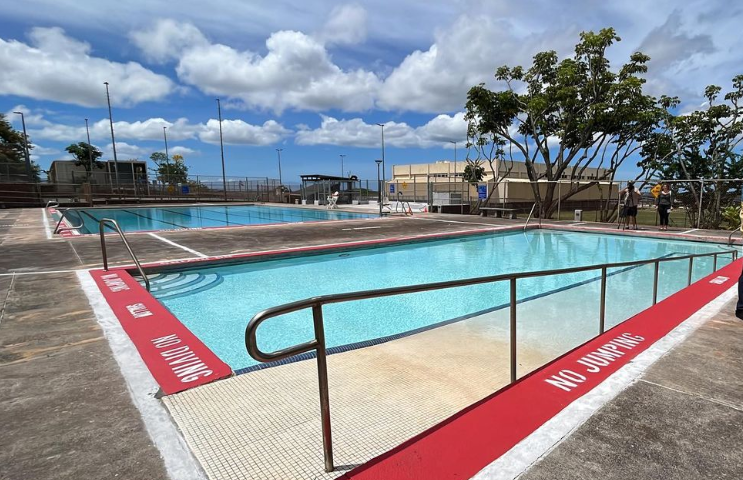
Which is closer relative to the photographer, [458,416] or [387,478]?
[387,478]

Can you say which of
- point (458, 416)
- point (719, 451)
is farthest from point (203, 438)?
point (719, 451)

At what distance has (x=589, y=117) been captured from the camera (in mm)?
21375

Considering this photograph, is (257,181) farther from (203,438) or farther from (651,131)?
(203,438)

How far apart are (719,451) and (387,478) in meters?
1.81

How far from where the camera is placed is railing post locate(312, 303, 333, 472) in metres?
1.92

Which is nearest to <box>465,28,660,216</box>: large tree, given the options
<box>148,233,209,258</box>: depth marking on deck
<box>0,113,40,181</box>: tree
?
<box>148,233,209,258</box>: depth marking on deck

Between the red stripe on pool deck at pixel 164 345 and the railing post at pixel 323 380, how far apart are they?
143 centimetres

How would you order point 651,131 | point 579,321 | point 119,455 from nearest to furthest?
point 119,455 < point 579,321 < point 651,131

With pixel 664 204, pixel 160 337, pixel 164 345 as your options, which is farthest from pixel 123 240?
pixel 664 204

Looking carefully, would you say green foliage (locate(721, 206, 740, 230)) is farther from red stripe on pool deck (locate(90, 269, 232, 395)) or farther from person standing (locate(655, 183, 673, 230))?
red stripe on pool deck (locate(90, 269, 232, 395))

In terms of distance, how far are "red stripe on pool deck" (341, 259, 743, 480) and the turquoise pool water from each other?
1.42m

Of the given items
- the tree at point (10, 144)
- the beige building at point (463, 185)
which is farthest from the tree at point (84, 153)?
the beige building at point (463, 185)

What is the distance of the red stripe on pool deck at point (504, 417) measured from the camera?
1.99 m

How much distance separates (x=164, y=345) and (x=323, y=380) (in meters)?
2.44
